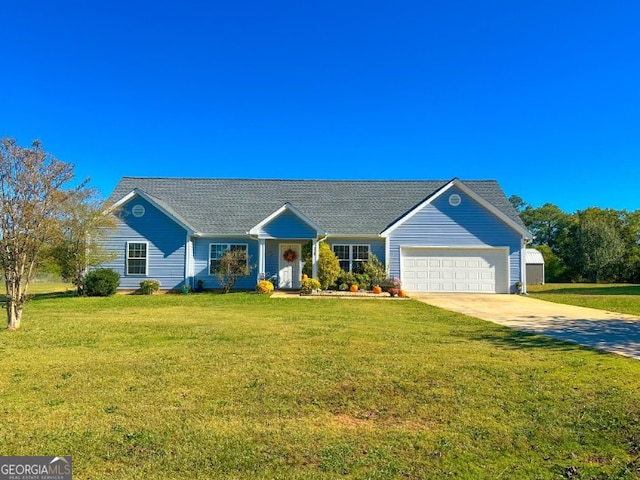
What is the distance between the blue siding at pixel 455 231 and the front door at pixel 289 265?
186 inches

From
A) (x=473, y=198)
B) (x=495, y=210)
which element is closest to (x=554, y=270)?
(x=495, y=210)

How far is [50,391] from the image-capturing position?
516 cm

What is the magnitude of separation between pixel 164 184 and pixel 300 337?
1966 cm

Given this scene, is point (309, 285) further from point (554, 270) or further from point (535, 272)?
point (554, 270)

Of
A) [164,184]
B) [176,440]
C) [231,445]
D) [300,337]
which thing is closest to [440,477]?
[231,445]

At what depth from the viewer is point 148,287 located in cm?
2022

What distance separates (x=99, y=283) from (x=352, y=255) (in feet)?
39.4

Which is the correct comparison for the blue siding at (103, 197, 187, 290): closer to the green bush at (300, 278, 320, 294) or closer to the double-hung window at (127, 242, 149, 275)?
the double-hung window at (127, 242, 149, 275)

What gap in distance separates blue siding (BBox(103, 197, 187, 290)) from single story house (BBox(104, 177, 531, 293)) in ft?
0.16

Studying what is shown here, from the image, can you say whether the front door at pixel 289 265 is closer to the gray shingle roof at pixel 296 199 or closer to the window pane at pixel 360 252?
the gray shingle roof at pixel 296 199

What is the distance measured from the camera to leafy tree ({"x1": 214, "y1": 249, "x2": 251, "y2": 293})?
20281 mm

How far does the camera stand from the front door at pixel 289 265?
71.8ft

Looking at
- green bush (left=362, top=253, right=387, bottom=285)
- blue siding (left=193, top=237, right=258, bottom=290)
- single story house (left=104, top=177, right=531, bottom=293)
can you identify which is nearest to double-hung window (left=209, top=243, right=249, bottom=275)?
single story house (left=104, top=177, right=531, bottom=293)

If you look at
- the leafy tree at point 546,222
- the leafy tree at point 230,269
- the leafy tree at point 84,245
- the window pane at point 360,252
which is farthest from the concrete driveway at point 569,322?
the leafy tree at point 546,222
